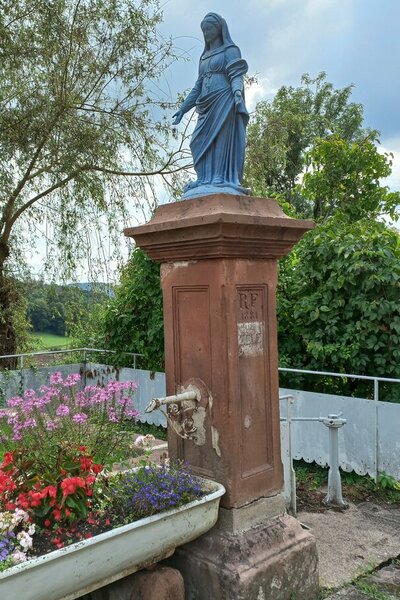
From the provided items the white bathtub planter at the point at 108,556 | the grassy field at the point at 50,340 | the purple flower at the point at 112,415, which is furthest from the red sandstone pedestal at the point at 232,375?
the grassy field at the point at 50,340

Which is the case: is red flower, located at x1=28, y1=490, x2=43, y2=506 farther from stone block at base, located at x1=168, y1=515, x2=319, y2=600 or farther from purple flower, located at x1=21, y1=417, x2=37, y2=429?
stone block at base, located at x1=168, y1=515, x2=319, y2=600

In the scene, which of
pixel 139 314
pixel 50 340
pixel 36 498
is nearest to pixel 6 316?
pixel 50 340

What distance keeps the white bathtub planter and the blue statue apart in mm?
1748

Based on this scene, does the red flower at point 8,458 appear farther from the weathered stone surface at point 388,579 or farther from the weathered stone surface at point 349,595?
the weathered stone surface at point 388,579

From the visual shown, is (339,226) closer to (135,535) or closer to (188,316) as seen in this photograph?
(188,316)

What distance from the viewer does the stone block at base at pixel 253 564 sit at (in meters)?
2.80

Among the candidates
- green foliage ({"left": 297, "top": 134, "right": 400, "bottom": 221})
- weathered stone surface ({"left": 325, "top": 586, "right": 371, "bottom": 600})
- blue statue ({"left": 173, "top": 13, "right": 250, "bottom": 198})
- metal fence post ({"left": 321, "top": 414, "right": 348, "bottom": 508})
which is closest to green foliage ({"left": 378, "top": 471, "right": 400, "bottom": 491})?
metal fence post ({"left": 321, "top": 414, "right": 348, "bottom": 508})

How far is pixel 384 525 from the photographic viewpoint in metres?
4.14

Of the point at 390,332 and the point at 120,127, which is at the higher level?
the point at 120,127

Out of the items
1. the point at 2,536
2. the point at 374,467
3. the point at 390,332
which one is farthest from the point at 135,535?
the point at 390,332

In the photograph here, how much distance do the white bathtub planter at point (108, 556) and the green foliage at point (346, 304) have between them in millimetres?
3323

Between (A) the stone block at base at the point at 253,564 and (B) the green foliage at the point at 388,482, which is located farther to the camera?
(B) the green foliage at the point at 388,482

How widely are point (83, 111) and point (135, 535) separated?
6923 mm

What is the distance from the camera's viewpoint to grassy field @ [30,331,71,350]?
984cm
